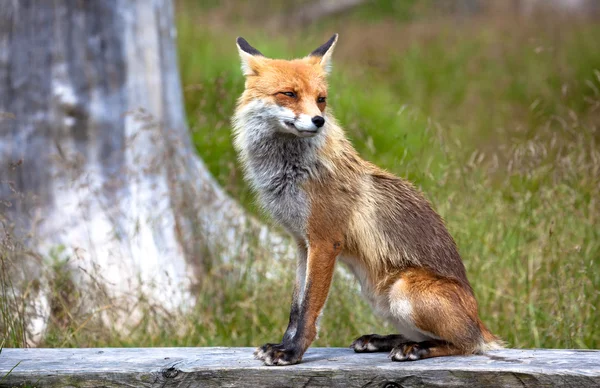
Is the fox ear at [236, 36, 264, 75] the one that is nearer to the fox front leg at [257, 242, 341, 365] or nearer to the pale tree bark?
the fox front leg at [257, 242, 341, 365]

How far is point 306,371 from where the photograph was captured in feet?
11.8

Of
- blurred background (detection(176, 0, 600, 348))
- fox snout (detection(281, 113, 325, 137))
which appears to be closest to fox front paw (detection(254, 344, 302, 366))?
fox snout (detection(281, 113, 325, 137))

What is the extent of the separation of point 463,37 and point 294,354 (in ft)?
41.2

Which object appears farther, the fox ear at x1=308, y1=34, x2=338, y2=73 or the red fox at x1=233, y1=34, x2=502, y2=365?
the fox ear at x1=308, y1=34, x2=338, y2=73

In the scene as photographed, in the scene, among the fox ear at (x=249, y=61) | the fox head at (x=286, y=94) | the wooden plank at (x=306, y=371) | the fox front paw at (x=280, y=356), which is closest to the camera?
the wooden plank at (x=306, y=371)

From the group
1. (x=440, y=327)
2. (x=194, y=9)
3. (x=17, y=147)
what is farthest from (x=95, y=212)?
(x=194, y=9)

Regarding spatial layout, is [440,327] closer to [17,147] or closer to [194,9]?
[17,147]

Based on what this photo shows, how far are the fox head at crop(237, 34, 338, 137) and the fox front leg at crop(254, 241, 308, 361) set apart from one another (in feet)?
2.30

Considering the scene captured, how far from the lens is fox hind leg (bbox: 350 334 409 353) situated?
411 centimetres

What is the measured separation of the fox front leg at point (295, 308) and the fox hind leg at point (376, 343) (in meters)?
0.39

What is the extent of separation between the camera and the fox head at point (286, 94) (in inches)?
149

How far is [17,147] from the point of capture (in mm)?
6301

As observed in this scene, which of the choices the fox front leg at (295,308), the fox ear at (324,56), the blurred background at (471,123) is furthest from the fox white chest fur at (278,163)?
the blurred background at (471,123)

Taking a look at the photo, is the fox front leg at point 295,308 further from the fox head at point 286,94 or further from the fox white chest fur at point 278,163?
the fox head at point 286,94
